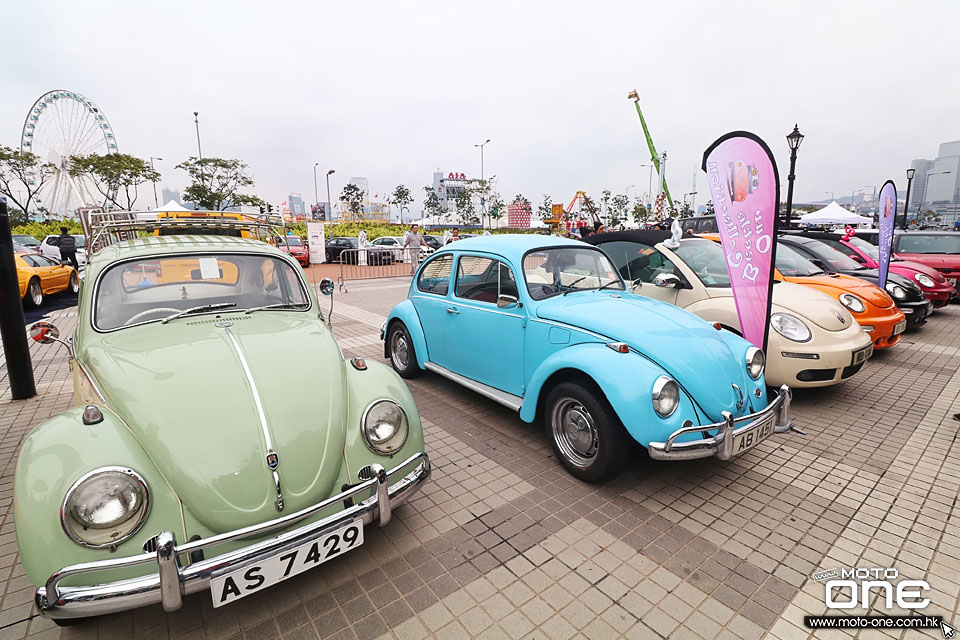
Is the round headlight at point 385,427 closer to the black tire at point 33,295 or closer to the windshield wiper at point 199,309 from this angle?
the windshield wiper at point 199,309

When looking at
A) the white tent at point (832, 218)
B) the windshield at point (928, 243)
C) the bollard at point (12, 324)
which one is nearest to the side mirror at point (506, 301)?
the bollard at point (12, 324)

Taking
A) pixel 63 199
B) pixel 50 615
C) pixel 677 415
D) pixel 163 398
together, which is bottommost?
pixel 50 615

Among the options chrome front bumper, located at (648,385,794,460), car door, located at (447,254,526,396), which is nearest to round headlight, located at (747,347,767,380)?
chrome front bumper, located at (648,385,794,460)

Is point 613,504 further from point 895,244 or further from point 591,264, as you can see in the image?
point 895,244

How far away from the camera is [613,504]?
11.3 ft

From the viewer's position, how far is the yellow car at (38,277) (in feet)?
35.0

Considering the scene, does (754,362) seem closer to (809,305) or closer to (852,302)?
(809,305)

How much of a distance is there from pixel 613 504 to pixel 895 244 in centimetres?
1320

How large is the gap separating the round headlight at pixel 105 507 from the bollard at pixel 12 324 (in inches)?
185

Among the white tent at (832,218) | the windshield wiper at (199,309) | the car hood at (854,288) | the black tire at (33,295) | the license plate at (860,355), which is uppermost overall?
the white tent at (832,218)

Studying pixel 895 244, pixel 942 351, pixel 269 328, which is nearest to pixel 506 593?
pixel 269 328

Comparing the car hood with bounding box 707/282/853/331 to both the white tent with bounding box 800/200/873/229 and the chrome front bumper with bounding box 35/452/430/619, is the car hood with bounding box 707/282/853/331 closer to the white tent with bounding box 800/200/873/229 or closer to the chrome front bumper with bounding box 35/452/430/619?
the chrome front bumper with bounding box 35/452/430/619

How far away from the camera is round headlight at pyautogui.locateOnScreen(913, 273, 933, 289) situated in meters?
9.45

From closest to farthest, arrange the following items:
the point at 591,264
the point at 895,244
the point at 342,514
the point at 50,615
Result: the point at 50,615, the point at 342,514, the point at 591,264, the point at 895,244
